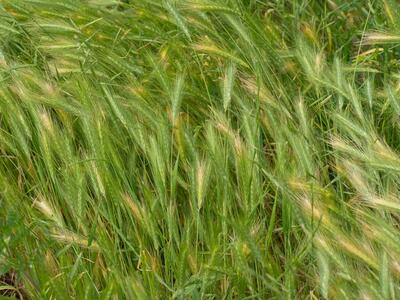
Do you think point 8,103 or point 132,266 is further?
point 8,103

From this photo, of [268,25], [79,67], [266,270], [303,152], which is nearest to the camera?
[266,270]

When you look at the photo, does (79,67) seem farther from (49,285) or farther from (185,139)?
(49,285)

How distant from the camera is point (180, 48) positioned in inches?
97.3

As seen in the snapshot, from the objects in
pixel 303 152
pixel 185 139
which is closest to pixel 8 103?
pixel 185 139

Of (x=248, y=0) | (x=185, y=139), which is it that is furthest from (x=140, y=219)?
(x=248, y=0)

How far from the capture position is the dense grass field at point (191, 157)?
1.95 m

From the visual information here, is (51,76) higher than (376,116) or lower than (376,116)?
→ higher

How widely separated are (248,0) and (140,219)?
1.04 m

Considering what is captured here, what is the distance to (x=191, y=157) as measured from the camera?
2.21 meters

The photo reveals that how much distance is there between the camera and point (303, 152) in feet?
6.97

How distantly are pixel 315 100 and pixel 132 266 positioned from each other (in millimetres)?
642

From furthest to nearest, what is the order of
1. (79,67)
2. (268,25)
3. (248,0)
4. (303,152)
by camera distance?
(248,0) → (268,25) → (79,67) → (303,152)

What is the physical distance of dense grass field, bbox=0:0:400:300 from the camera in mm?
1945

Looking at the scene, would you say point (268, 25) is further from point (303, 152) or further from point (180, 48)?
point (303, 152)
